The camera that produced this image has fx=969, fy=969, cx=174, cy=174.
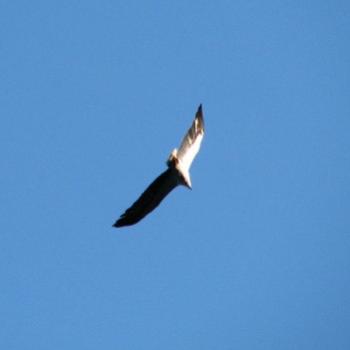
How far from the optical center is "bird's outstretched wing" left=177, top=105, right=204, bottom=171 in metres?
24.1

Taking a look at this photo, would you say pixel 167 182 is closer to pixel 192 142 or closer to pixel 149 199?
pixel 149 199

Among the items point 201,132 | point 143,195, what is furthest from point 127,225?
point 201,132

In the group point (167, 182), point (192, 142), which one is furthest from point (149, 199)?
point (192, 142)

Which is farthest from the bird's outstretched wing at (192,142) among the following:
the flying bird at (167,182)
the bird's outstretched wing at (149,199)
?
the bird's outstretched wing at (149,199)

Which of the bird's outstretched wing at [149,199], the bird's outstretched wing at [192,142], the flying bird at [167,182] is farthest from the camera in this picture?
the bird's outstretched wing at [192,142]

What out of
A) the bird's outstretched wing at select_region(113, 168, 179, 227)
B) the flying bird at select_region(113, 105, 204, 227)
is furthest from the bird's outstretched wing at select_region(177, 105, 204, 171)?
the bird's outstretched wing at select_region(113, 168, 179, 227)

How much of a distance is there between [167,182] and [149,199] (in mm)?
656

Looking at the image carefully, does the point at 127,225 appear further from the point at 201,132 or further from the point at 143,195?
the point at 201,132

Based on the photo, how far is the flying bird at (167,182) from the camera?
77.2ft

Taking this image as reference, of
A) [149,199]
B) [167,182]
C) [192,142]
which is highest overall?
[192,142]

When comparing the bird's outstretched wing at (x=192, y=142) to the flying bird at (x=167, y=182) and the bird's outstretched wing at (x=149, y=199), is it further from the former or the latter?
the bird's outstretched wing at (x=149, y=199)

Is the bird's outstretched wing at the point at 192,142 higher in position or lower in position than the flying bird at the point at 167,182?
higher

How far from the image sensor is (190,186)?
2398cm

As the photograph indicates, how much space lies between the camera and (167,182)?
2388 centimetres
